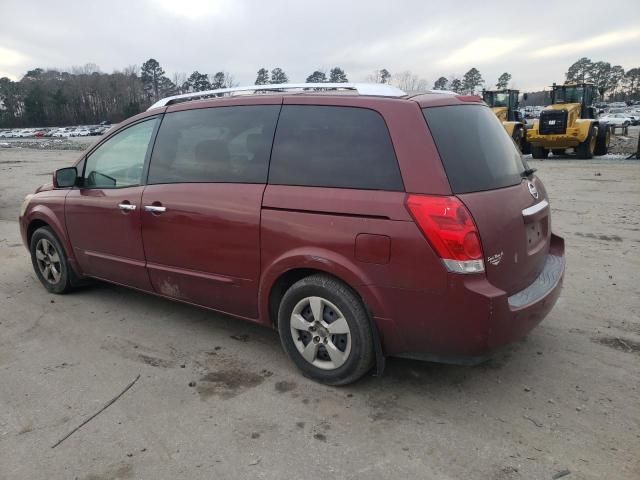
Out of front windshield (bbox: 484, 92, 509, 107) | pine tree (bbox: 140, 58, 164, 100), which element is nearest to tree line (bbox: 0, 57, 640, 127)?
pine tree (bbox: 140, 58, 164, 100)

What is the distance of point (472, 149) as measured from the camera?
3045mm

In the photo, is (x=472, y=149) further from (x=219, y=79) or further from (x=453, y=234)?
(x=219, y=79)

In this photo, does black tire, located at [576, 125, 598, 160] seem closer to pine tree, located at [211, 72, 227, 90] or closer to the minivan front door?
the minivan front door

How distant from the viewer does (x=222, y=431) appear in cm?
284

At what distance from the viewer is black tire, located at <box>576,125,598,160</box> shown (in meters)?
18.8

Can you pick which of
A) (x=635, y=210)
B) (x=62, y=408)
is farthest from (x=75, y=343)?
(x=635, y=210)

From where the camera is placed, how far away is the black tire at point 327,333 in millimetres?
3035

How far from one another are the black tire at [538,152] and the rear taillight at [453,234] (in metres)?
19.0

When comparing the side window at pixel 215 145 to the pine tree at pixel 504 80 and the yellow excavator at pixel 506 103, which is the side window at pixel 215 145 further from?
the pine tree at pixel 504 80

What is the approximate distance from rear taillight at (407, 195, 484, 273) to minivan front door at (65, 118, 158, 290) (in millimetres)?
2419

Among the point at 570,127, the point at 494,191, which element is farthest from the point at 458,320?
the point at 570,127

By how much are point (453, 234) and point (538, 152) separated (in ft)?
A: 63.6

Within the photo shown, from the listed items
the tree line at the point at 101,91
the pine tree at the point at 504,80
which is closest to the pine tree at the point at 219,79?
the tree line at the point at 101,91

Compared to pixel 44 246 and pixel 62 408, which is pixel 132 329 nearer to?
pixel 62 408
